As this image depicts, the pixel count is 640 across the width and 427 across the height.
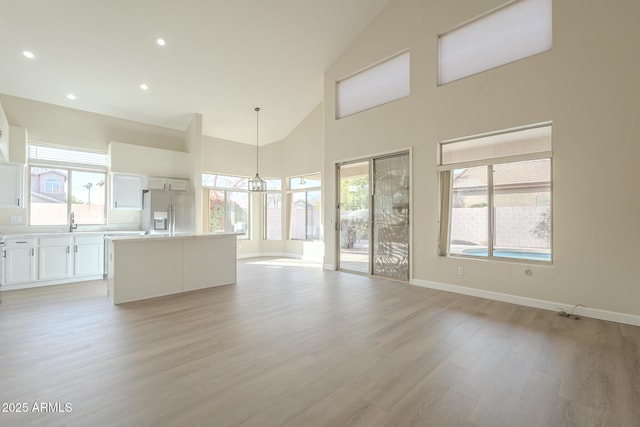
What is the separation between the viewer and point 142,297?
4355 millimetres

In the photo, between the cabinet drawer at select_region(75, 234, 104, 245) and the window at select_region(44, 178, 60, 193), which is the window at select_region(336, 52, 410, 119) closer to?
the cabinet drawer at select_region(75, 234, 104, 245)

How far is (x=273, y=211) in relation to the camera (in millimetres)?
9336

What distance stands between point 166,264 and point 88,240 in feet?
7.70

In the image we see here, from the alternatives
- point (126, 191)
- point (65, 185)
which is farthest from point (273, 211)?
point (65, 185)

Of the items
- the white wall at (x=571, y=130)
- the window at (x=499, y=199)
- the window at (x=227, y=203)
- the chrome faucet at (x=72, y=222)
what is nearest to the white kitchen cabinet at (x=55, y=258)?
the chrome faucet at (x=72, y=222)

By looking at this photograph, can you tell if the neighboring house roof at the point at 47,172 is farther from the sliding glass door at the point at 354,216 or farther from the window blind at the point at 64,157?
the sliding glass door at the point at 354,216

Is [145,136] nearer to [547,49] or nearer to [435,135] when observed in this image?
Result: [435,135]

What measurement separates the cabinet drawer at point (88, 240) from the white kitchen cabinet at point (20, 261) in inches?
23.9

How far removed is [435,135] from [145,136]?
252 inches

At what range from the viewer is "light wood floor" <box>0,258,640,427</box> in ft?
6.02

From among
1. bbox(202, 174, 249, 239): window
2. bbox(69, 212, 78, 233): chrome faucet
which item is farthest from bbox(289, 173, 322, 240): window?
bbox(69, 212, 78, 233): chrome faucet

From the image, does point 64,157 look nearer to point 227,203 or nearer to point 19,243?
point 19,243

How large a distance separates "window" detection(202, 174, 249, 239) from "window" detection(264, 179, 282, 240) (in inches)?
23.1

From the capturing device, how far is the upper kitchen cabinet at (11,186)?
5.20 metres
